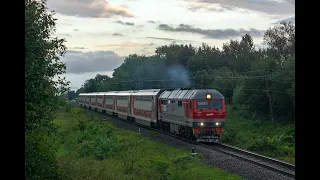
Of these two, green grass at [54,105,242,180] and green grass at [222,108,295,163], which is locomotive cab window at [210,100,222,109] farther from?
green grass at [54,105,242,180]

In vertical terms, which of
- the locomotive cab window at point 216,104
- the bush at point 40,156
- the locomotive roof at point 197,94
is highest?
the locomotive roof at point 197,94

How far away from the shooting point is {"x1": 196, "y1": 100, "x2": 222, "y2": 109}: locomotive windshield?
94.0 ft

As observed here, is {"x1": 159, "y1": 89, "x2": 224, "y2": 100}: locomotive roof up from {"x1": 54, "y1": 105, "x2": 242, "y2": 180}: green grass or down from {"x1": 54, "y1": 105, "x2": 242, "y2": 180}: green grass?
up

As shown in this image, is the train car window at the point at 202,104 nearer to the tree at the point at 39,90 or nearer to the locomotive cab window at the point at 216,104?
the locomotive cab window at the point at 216,104

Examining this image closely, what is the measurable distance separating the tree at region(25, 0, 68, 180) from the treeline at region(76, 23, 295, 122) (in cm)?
1793

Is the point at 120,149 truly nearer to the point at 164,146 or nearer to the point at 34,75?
the point at 164,146

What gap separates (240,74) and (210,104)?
156 feet

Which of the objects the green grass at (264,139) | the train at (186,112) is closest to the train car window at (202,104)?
the train at (186,112)

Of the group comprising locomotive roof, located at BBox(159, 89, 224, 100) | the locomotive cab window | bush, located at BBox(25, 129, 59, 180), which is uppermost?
locomotive roof, located at BBox(159, 89, 224, 100)

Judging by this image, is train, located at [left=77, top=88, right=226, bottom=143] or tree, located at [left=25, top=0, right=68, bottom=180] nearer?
tree, located at [left=25, top=0, right=68, bottom=180]

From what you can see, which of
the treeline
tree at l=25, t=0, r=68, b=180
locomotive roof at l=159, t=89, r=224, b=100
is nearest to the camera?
tree at l=25, t=0, r=68, b=180

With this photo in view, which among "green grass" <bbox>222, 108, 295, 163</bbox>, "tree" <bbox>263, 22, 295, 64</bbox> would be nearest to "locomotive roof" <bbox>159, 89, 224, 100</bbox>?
"green grass" <bbox>222, 108, 295, 163</bbox>

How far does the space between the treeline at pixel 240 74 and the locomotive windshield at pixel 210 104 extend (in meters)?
3.02

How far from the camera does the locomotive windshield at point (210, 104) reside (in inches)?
1128
